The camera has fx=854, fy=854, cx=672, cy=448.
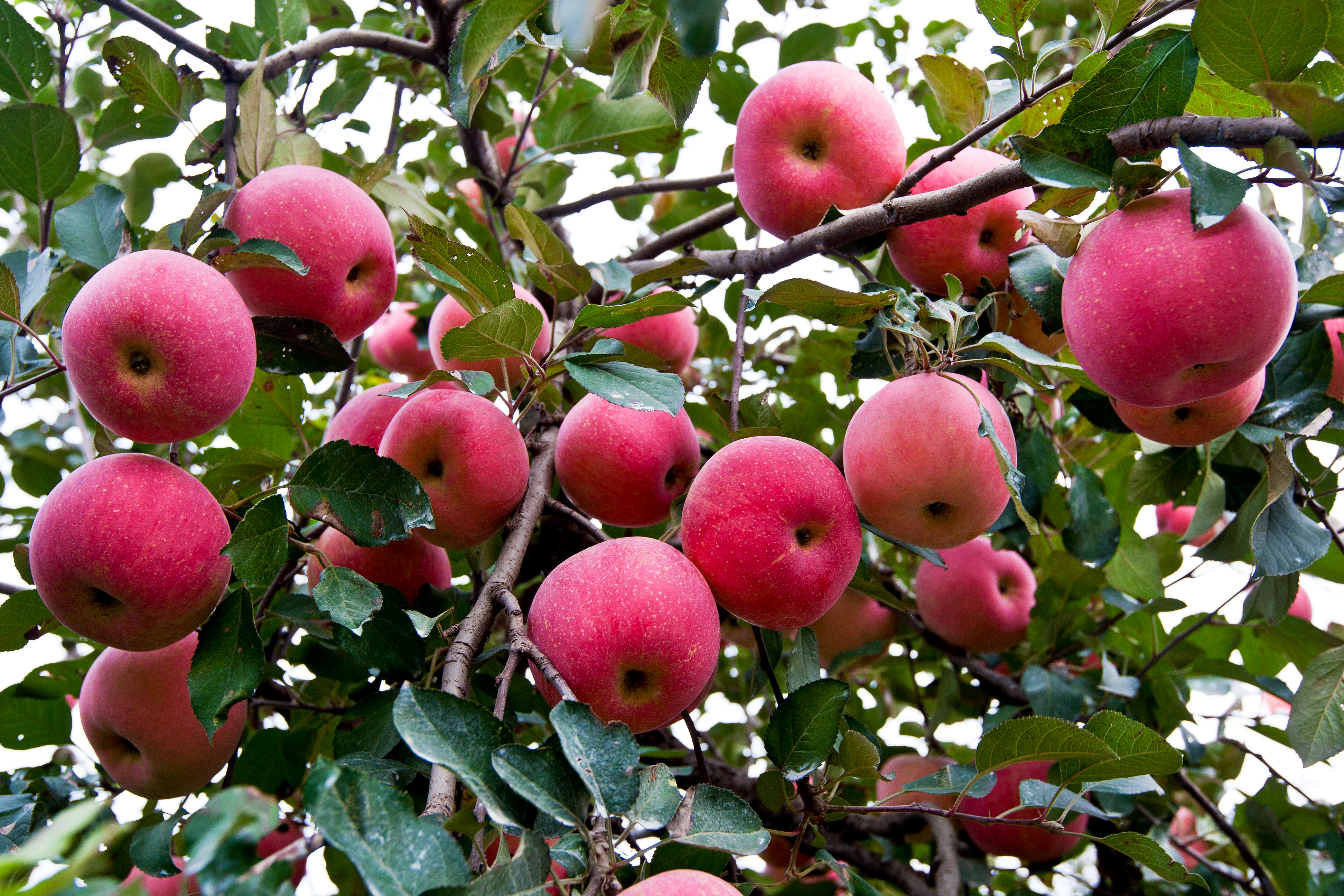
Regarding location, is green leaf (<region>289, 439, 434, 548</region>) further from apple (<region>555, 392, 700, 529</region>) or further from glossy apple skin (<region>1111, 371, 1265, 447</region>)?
glossy apple skin (<region>1111, 371, 1265, 447</region>)

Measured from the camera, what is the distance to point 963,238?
1380mm

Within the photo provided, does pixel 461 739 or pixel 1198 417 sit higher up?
pixel 461 739

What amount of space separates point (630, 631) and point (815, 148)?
94cm

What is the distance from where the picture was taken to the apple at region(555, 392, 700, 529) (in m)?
1.33

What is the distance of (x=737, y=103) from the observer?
2086 millimetres

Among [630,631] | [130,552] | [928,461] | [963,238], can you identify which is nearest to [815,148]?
[963,238]

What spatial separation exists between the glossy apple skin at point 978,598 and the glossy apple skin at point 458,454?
1.17 meters

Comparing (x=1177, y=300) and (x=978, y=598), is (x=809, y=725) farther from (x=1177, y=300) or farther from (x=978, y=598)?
(x=978, y=598)

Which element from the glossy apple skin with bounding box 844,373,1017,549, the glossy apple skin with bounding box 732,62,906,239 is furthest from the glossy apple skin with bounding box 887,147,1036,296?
the glossy apple skin with bounding box 844,373,1017,549

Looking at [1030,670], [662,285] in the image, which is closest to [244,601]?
[662,285]

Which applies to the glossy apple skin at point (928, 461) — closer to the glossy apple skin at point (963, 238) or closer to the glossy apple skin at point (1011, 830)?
the glossy apple skin at point (963, 238)

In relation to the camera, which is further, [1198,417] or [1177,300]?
[1198,417]

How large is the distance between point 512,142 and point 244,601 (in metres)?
2.20

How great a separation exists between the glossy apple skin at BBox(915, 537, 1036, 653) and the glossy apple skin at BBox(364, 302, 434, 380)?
1482 millimetres
